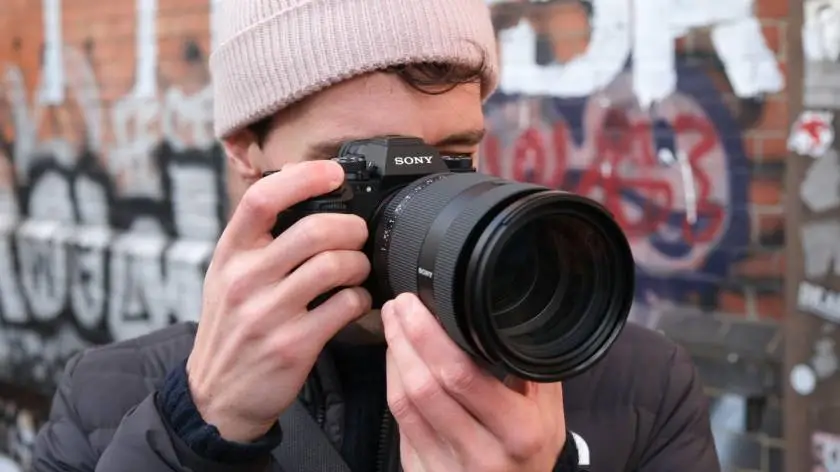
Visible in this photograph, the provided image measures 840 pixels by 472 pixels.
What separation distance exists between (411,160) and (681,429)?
0.54 meters

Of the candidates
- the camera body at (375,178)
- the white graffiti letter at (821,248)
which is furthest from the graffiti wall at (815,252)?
the camera body at (375,178)

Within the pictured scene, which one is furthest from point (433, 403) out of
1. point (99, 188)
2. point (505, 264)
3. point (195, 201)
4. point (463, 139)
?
point (99, 188)

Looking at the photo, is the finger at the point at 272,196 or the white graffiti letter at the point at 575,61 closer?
the finger at the point at 272,196

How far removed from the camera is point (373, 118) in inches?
49.8

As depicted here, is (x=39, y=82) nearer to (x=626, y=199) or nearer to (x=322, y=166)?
(x=626, y=199)

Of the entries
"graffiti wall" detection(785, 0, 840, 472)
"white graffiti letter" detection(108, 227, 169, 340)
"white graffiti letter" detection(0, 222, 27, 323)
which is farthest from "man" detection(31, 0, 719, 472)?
"white graffiti letter" detection(0, 222, 27, 323)

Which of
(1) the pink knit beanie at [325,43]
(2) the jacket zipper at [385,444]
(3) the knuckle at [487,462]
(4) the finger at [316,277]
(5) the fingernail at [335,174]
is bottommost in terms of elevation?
(2) the jacket zipper at [385,444]

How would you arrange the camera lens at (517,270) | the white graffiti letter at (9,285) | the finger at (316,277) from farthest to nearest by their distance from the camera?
the white graffiti letter at (9,285)
the finger at (316,277)
the camera lens at (517,270)

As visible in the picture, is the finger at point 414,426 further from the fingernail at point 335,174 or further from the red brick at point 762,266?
the red brick at point 762,266

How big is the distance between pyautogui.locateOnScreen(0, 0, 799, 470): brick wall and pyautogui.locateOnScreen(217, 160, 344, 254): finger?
1410mm

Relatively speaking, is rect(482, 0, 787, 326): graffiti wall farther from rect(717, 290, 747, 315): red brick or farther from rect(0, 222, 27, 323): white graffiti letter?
rect(0, 222, 27, 323): white graffiti letter

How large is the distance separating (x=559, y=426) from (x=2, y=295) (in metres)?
4.07

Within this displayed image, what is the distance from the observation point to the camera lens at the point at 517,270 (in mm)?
883

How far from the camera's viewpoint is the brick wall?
7.28ft
